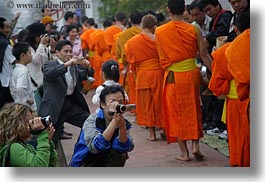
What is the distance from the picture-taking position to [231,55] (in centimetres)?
529

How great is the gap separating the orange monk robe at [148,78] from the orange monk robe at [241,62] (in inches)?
104

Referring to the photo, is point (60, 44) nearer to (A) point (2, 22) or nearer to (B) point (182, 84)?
(A) point (2, 22)

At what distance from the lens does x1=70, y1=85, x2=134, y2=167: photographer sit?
470 cm

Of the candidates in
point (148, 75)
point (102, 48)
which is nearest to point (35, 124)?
point (148, 75)

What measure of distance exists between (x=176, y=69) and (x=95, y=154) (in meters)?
1.80

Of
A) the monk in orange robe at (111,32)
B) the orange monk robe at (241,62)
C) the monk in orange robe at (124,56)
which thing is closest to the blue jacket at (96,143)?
the orange monk robe at (241,62)

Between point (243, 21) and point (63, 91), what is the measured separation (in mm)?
2116

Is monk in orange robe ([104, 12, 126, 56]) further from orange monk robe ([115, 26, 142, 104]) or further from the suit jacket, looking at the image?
the suit jacket

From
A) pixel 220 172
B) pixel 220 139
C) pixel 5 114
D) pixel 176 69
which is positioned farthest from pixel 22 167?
pixel 220 139

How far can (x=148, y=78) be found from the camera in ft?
26.2

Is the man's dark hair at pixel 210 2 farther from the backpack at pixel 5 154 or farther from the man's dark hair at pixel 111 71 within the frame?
the backpack at pixel 5 154

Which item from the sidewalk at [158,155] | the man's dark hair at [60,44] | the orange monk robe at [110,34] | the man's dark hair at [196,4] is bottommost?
the sidewalk at [158,155]

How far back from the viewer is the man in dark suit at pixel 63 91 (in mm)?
6610

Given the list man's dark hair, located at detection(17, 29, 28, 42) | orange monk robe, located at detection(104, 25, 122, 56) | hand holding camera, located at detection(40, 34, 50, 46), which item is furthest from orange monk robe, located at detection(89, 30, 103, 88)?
hand holding camera, located at detection(40, 34, 50, 46)
